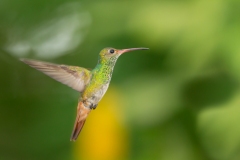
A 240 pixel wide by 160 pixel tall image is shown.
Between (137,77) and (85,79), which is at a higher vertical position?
(137,77)

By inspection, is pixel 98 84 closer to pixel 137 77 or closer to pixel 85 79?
pixel 85 79

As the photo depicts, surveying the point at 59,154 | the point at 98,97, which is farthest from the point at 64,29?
the point at 98,97

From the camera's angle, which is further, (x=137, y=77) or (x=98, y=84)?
(x=137, y=77)

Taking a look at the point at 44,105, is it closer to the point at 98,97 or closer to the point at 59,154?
the point at 59,154

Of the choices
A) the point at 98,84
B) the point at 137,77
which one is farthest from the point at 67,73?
the point at 137,77

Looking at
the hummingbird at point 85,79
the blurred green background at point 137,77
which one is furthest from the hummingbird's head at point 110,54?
the blurred green background at point 137,77
